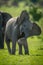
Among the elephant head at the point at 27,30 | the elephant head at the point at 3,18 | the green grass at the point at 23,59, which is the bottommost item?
the green grass at the point at 23,59

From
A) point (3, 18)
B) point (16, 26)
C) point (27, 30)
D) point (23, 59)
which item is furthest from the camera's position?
point (3, 18)

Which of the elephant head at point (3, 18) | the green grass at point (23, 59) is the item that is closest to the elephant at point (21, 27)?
the green grass at point (23, 59)

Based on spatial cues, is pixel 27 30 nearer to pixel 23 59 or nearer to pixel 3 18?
pixel 23 59

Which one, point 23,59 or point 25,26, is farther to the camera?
point 25,26

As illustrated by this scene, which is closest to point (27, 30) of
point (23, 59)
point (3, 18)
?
point (23, 59)

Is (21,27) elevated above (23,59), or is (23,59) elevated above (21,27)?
(21,27)

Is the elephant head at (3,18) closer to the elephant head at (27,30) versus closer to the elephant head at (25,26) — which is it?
the elephant head at (27,30)

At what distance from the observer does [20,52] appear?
33.2 feet

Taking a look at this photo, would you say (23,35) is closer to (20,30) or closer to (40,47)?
(20,30)

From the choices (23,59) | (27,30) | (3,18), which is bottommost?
(23,59)

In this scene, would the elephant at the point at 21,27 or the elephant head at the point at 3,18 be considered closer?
the elephant at the point at 21,27

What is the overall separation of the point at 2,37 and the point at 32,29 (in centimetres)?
275

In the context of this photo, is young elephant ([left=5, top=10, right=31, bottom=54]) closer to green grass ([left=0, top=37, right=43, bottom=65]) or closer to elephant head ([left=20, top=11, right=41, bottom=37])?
elephant head ([left=20, top=11, right=41, bottom=37])

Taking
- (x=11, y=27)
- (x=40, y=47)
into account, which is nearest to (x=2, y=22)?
(x=40, y=47)
